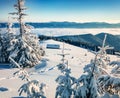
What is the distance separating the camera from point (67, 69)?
13789 mm

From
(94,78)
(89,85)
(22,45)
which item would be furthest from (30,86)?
(22,45)

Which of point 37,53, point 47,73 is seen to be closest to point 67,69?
point 47,73

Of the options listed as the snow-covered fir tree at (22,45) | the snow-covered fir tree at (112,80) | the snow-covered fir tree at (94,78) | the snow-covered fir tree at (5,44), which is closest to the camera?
the snow-covered fir tree at (112,80)

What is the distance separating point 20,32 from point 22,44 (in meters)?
2.03

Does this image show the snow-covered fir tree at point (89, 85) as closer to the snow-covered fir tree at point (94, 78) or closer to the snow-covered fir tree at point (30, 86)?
the snow-covered fir tree at point (94, 78)

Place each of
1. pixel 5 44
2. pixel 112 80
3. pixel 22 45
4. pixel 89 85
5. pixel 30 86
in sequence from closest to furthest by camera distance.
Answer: pixel 112 80 < pixel 89 85 < pixel 30 86 < pixel 22 45 < pixel 5 44

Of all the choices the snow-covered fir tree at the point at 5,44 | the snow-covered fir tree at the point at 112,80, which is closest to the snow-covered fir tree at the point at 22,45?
the snow-covered fir tree at the point at 5,44

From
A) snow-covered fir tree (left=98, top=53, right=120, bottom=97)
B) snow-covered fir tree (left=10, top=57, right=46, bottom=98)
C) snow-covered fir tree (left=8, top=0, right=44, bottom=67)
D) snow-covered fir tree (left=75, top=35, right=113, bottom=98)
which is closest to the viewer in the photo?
snow-covered fir tree (left=98, top=53, right=120, bottom=97)

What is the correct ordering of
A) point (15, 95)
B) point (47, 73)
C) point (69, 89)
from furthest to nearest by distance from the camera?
1. point (47, 73)
2. point (15, 95)
3. point (69, 89)

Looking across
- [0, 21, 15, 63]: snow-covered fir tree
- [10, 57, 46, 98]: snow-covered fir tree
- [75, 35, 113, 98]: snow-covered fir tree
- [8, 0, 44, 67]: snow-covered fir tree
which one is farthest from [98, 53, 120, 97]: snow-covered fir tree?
[0, 21, 15, 63]: snow-covered fir tree

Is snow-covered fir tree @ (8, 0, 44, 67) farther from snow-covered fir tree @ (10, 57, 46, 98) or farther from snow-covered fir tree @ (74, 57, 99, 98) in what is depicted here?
snow-covered fir tree @ (74, 57, 99, 98)

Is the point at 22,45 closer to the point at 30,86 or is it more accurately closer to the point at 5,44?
the point at 5,44

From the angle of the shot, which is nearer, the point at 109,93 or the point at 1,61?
the point at 109,93

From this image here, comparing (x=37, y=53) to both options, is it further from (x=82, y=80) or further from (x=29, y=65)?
(x=82, y=80)
